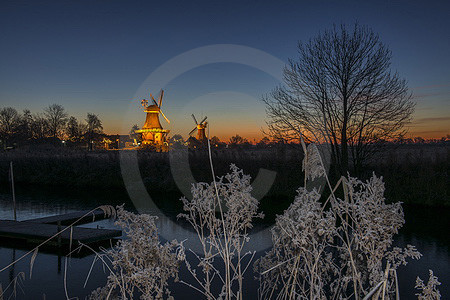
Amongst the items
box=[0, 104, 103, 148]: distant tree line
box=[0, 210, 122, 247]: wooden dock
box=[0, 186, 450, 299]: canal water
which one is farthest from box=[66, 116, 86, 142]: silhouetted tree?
box=[0, 210, 122, 247]: wooden dock

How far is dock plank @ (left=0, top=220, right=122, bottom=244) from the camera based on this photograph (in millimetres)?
8586

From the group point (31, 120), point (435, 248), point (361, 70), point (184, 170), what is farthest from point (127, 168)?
point (31, 120)

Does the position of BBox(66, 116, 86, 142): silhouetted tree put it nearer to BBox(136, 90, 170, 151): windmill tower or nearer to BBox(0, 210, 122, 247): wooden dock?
BBox(136, 90, 170, 151): windmill tower

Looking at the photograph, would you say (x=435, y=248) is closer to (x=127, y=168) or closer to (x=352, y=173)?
(x=352, y=173)

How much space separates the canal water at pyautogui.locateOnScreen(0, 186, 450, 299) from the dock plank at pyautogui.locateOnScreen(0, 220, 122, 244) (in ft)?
1.13

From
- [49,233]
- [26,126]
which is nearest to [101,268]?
[49,233]

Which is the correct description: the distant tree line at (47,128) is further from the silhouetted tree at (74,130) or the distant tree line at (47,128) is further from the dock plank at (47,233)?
the dock plank at (47,233)

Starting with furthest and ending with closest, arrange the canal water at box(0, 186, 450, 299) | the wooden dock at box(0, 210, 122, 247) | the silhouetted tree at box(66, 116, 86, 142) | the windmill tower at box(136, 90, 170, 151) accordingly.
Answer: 1. the silhouetted tree at box(66, 116, 86, 142)
2. the windmill tower at box(136, 90, 170, 151)
3. the wooden dock at box(0, 210, 122, 247)
4. the canal water at box(0, 186, 450, 299)

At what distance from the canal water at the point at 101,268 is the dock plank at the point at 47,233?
0.35 m

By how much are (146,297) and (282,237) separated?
832mm

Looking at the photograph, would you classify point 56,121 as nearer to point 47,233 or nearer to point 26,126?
point 26,126

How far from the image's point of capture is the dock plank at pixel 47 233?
8.59 m

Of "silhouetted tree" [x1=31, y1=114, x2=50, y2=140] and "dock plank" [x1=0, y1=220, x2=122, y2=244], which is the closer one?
"dock plank" [x1=0, y1=220, x2=122, y2=244]

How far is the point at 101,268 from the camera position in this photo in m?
7.79
